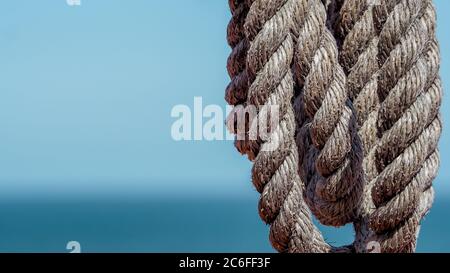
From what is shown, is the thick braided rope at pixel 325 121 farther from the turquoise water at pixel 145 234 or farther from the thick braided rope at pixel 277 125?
the turquoise water at pixel 145 234

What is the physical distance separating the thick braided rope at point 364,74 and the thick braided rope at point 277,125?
176mm

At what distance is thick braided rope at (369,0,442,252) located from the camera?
2.33 metres

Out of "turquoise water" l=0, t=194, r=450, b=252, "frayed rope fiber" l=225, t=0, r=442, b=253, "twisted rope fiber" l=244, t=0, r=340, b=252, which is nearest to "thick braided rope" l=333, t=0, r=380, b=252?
"frayed rope fiber" l=225, t=0, r=442, b=253

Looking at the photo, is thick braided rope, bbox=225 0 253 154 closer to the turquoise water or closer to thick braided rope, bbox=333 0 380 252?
thick braided rope, bbox=333 0 380 252

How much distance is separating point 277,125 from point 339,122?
14cm

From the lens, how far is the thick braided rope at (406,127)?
7.63ft

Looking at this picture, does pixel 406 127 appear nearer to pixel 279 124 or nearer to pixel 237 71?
pixel 279 124

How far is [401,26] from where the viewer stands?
2.35 m

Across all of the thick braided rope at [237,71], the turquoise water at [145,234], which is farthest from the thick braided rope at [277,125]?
the turquoise water at [145,234]

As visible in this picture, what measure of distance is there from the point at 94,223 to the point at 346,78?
46.3m

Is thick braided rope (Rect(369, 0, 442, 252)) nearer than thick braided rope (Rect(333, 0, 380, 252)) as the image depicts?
Yes

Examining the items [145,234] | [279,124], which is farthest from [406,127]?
[145,234]

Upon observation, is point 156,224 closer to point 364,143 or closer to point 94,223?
point 94,223
